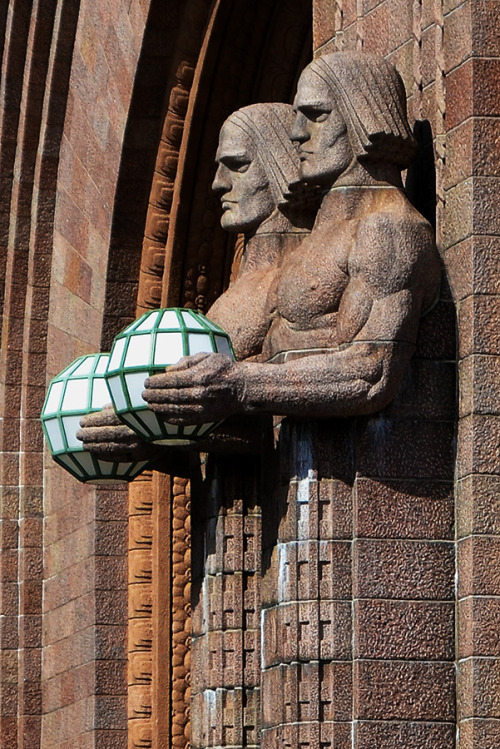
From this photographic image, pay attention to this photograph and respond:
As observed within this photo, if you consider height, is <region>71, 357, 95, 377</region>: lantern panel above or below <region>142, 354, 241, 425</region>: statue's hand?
above

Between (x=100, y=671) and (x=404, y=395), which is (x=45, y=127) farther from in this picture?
(x=404, y=395)

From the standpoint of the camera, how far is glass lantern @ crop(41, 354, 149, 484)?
27.5 ft

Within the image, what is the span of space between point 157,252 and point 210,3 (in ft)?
3.85

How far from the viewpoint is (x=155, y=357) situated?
25.1 ft

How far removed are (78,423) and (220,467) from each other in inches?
20.6

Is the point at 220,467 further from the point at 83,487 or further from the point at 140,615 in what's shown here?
the point at 83,487

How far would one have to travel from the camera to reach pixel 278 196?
8492mm

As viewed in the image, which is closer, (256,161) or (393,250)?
(393,250)

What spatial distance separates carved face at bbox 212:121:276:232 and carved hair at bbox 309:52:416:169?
70 centimetres

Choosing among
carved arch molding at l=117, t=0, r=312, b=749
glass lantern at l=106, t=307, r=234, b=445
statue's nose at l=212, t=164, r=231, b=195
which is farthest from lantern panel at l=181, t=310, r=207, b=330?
carved arch molding at l=117, t=0, r=312, b=749

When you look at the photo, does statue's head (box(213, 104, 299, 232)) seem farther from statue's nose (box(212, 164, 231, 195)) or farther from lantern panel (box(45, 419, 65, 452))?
lantern panel (box(45, 419, 65, 452))

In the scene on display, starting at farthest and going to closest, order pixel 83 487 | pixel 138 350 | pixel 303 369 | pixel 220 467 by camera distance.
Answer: pixel 83 487 < pixel 220 467 < pixel 138 350 < pixel 303 369

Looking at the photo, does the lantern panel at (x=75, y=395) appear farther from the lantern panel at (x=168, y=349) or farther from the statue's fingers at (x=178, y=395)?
the statue's fingers at (x=178, y=395)

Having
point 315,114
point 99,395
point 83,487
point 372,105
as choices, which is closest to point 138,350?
point 99,395
